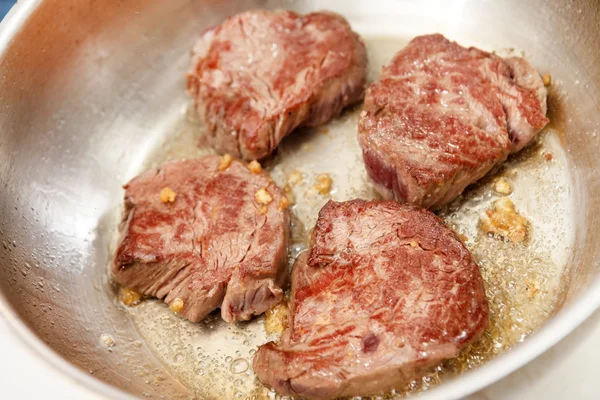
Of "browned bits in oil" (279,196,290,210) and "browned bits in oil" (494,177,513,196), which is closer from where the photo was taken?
"browned bits in oil" (279,196,290,210)

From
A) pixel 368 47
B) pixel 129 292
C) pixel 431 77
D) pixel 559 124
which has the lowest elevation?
pixel 129 292

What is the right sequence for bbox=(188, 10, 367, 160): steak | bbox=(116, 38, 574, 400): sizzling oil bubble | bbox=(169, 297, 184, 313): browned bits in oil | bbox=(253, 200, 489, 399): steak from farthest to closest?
bbox=(188, 10, 367, 160): steak
bbox=(169, 297, 184, 313): browned bits in oil
bbox=(116, 38, 574, 400): sizzling oil bubble
bbox=(253, 200, 489, 399): steak

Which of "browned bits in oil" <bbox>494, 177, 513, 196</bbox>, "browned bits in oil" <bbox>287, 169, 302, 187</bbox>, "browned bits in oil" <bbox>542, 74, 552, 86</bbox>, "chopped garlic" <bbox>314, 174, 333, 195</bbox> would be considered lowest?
"browned bits in oil" <bbox>287, 169, 302, 187</bbox>

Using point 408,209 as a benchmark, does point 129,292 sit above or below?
below

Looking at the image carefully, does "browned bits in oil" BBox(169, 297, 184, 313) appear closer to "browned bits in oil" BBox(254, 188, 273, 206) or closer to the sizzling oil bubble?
the sizzling oil bubble

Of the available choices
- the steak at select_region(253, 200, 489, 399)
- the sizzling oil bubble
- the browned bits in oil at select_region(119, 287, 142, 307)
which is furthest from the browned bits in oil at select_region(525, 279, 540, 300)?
the browned bits in oil at select_region(119, 287, 142, 307)

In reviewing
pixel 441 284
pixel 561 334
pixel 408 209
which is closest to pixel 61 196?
pixel 408 209

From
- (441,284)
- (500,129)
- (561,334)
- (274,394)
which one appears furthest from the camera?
(500,129)

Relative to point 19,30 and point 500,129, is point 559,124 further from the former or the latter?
point 19,30
